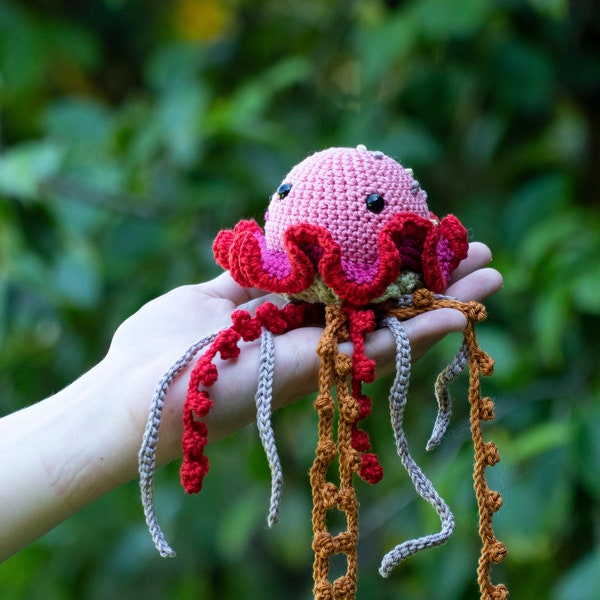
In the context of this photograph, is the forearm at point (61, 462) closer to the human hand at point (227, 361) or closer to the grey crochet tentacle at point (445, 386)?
the human hand at point (227, 361)

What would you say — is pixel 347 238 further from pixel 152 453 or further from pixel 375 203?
pixel 152 453

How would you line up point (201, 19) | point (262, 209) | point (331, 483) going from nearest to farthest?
point (331, 483)
point (262, 209)
point (201, 19)

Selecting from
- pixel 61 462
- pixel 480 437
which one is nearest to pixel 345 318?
pixel 480 437

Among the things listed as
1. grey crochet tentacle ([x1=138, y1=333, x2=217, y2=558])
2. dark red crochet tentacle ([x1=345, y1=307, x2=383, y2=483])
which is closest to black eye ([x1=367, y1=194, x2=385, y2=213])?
dark red crochet tentacle ([x1=345, y1=307, x2=383, y2=483])

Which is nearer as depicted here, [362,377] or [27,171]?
[362,377]

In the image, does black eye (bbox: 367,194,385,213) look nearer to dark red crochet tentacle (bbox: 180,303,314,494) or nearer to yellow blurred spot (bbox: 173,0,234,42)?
dark red crochet tentacle (bbox: 180,303,314,494)

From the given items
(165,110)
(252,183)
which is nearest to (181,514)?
(252,183)

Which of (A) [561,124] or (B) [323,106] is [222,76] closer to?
(B) [323,106]
